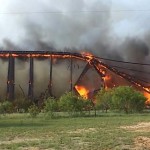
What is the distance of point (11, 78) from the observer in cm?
10106

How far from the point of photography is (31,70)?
101500 millimetres

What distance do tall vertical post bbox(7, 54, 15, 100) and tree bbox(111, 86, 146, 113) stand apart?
3589 cm

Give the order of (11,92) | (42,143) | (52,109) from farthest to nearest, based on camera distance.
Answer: (11,92)
(52,109)
(42,143)

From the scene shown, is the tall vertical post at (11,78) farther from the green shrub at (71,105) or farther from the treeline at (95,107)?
the green shrub at (71,105)

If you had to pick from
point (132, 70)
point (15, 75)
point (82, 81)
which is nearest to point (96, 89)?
point (82, 81)

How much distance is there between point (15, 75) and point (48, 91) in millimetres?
9844

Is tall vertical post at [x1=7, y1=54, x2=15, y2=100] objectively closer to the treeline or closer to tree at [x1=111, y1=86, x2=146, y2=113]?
the treeline

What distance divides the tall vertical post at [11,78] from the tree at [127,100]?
35.9 meters

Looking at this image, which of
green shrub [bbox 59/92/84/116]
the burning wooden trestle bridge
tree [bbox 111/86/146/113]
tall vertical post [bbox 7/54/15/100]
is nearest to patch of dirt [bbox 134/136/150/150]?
green shrub [bbox 59/92/84/116]

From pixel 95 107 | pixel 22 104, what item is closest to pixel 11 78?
pixel 22 104

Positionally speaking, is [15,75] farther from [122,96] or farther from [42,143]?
[42,143]

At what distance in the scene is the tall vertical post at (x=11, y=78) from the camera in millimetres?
99250

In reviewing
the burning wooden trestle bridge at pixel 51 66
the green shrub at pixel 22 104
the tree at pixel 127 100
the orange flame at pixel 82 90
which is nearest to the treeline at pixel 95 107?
the tree at pixel 127 100

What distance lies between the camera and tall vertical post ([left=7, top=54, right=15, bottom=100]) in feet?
326
